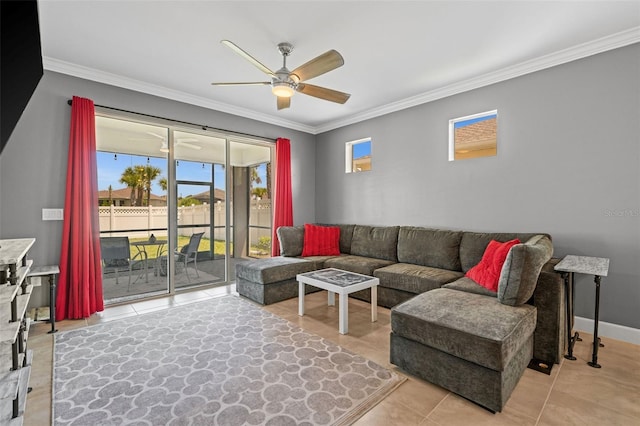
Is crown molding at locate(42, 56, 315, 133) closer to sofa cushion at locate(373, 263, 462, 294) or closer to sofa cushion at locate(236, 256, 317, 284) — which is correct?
sofa cushion at locate(236, 256, 317, 284)

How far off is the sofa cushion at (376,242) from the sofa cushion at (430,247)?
0.12 metres

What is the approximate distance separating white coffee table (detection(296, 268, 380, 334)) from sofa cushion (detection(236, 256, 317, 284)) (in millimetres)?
554

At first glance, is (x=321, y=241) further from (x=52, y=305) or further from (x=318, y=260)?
(x=52, y=305)

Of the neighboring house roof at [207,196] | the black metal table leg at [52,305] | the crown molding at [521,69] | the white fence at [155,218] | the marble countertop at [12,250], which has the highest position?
the crown molding at [521,69]

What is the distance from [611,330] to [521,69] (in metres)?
2.85

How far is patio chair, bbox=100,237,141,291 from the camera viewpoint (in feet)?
13.0

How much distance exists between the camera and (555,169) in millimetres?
3182

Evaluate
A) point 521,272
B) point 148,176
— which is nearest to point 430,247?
point 521,272

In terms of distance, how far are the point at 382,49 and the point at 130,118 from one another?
3.25 metres

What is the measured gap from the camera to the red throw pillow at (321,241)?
4.84 meters

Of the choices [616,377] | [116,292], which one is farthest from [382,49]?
[116,292]

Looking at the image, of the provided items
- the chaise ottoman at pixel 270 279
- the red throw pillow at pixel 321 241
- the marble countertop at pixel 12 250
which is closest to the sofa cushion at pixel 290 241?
the red throw pillow at pixel 321 241

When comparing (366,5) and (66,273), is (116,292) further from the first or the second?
(366,5)

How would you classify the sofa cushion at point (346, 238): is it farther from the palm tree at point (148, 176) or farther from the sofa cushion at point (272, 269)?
the palm tree at point (148, 176)
